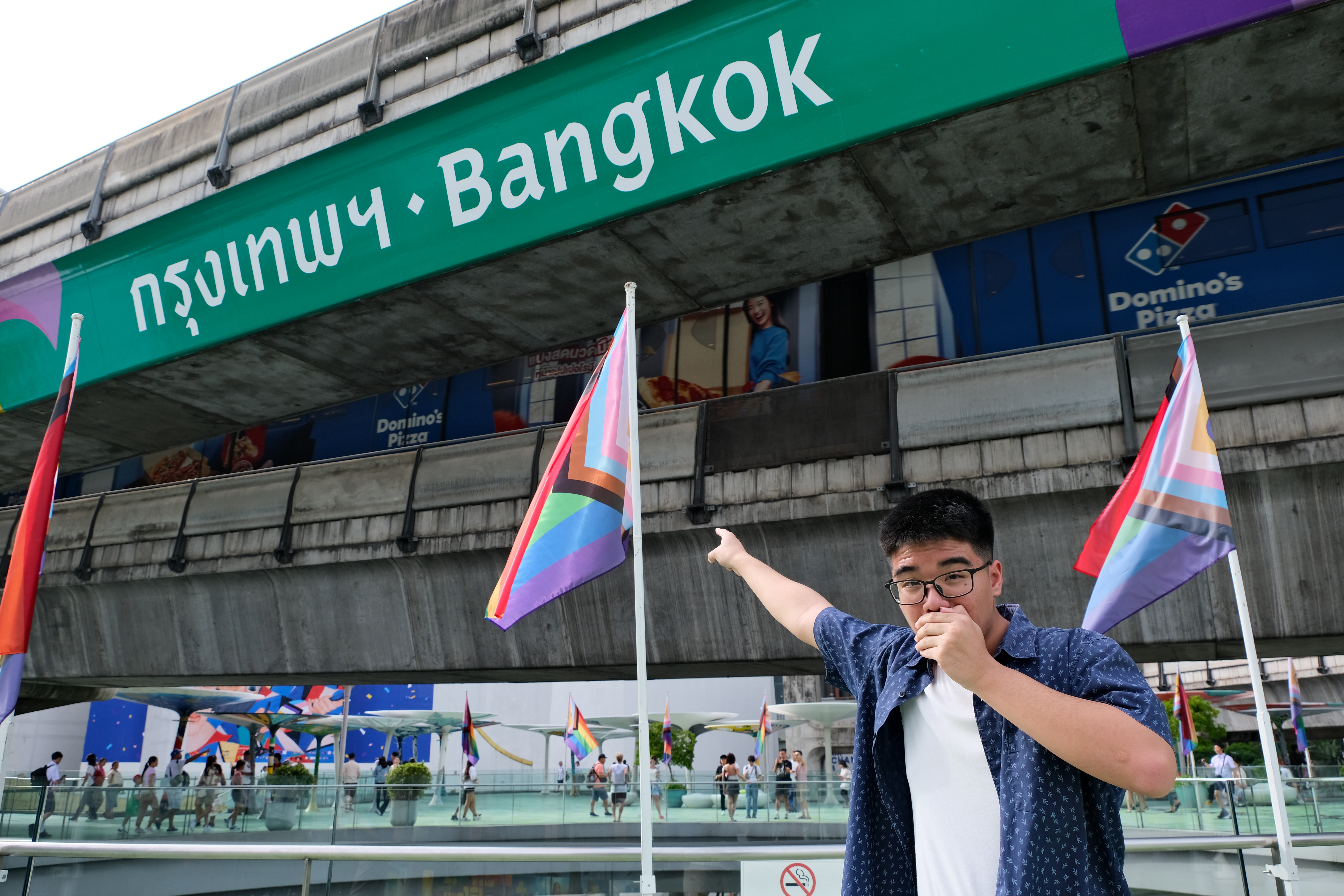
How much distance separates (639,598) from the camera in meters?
5.75

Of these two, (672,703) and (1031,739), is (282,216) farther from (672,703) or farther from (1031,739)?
(672,703)

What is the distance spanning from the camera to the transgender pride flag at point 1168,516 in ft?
23.0

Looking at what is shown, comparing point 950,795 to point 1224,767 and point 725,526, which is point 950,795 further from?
point 1224,767

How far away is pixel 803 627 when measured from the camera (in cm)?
280

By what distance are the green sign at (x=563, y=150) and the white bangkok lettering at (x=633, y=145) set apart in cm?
1

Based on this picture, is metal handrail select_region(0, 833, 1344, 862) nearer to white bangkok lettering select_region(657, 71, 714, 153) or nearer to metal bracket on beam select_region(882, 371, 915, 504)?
metal bracket on beam select_region(882, 371, 915, 504)

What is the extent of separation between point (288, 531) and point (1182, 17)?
1171cm

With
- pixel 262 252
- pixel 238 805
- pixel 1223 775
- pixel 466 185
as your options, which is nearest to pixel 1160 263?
pixel 466 185

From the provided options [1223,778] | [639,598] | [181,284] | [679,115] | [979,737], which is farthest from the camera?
[1223,778]

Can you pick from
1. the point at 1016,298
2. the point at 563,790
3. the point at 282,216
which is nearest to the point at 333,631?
the point at 282,216

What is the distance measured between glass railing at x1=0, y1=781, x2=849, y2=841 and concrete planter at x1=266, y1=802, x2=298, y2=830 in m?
0.02

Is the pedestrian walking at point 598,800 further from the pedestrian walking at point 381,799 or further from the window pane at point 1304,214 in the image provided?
the window pane at point 1304,214

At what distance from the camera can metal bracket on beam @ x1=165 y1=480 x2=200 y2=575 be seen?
13.5 meters

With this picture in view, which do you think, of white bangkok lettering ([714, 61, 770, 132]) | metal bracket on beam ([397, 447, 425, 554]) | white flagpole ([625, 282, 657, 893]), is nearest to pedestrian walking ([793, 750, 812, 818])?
metal bracket on beam ([397, 447, 425, 554])
